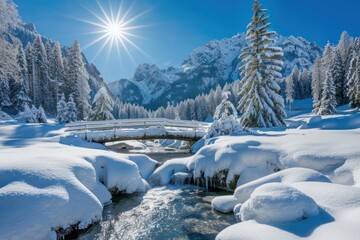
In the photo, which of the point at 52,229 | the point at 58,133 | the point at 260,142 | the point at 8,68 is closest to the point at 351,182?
the point at 260,142

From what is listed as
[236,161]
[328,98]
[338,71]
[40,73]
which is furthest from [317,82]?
[40,73]

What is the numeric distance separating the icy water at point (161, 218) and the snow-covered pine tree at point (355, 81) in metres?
42.5

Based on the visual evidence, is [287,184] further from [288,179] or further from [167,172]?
[167,172]

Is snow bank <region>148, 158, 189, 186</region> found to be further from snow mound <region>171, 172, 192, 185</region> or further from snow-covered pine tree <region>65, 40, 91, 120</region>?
snow-covered pine tree <region>65, 40, 91, 120</region>

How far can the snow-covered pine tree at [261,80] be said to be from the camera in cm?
2511

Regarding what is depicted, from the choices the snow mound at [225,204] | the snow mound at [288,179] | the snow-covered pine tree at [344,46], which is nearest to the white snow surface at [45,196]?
the snow mound at [225,204]

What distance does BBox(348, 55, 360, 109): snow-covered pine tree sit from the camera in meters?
43.4

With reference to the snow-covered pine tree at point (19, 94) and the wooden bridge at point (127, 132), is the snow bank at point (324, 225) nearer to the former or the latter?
the wooden bridge at point (127, 132)

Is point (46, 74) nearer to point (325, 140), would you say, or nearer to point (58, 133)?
point (58, 133)

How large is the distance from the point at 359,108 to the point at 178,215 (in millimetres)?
48232

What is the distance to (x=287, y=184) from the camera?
7648mm

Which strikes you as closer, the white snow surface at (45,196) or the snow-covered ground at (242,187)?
the snow-covered ground at (242,187)

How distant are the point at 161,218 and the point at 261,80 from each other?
19.4m

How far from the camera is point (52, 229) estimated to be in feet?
21.7
